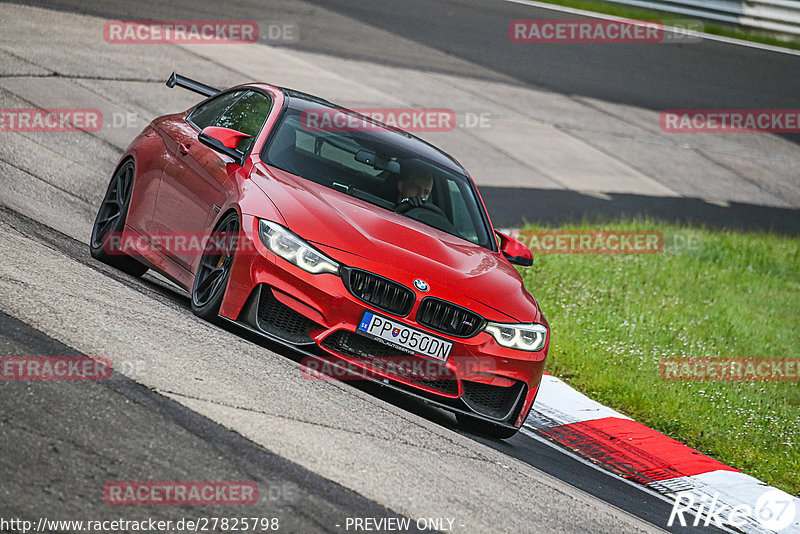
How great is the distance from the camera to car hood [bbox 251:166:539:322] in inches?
242

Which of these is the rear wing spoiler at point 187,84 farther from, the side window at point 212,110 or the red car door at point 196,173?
the red car door at point 196,173

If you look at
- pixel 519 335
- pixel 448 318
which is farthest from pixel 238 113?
pixel 519 335

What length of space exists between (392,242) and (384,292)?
44cm

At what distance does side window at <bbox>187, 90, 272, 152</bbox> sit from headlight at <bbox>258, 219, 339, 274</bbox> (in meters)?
1.27

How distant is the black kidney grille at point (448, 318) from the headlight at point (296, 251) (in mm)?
558

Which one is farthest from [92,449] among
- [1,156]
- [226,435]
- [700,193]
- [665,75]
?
[665,75]

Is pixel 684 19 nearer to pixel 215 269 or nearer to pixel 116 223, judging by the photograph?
pixel 116 223

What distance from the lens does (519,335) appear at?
252 inches

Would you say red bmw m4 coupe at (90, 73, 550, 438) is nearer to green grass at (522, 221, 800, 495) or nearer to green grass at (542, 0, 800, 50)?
green grass at (522, 221, 800, 495)

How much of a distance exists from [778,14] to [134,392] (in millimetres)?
25944

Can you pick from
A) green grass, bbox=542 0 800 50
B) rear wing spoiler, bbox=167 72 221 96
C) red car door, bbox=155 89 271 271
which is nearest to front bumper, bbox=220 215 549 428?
red car door, bbox=155 89 271 271

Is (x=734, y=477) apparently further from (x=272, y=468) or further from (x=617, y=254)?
(x=617, y=254)

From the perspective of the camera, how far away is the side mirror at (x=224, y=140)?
7.00m

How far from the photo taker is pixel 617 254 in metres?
13.4
